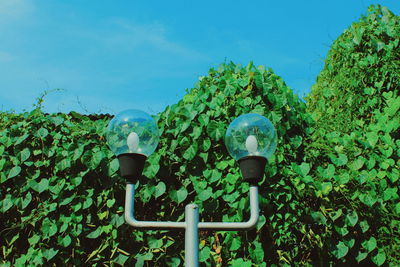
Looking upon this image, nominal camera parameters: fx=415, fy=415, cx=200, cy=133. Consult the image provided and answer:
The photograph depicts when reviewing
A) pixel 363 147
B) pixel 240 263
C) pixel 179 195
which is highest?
pixel 363 147

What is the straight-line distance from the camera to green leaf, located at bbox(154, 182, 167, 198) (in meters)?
2.66

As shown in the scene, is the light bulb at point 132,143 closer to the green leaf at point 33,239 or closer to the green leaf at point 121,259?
the green leaf at point 121,259

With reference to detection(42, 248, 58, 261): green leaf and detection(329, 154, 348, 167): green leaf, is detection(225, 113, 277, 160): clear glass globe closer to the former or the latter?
detection(329, 154, 348, 167): green leaf

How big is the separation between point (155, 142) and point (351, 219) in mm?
1441

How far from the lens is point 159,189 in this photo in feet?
8.77

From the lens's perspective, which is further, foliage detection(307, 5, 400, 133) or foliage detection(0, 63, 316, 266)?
foliage detection(307, 5, 400, 133)

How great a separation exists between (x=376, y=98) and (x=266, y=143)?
182cm

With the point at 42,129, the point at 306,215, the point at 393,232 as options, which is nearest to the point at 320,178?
the point at 306,215

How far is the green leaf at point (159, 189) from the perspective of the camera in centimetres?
266

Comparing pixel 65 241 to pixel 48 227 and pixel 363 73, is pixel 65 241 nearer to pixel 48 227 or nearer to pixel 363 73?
pixel 48 227

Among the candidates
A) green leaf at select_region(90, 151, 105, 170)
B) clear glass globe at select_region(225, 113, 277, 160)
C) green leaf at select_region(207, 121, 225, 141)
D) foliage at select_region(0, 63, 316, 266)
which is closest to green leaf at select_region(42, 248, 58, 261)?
foliage at select_region(0, 63, 316, 266)

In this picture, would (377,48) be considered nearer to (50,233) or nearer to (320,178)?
(320,178)

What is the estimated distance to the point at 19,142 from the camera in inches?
118

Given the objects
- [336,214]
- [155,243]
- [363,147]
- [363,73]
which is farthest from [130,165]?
[363,73]
